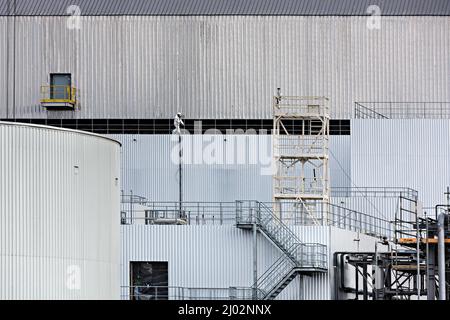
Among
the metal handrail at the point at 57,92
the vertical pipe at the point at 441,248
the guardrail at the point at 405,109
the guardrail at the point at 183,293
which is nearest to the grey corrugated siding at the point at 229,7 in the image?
the metal handrail at the point at 57,92

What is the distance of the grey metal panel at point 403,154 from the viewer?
202ft

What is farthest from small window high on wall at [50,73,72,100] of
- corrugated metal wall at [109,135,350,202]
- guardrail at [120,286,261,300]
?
guardrail at [120,286,261,300]

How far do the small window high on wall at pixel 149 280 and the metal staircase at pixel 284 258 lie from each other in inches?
146

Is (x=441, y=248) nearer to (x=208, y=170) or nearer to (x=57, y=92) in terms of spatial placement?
(x=208, y=170)

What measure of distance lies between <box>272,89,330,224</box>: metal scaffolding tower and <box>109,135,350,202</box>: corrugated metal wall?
1.36 m

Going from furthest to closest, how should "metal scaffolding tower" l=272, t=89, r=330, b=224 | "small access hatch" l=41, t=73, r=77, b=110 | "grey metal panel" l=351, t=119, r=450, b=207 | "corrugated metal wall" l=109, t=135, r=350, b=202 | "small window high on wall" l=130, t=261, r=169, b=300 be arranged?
"small access hatch" l=41, t=73, r=77, b=110 → "corrugated metal wall" l=109, t=135, r=350, b=202 → "grey metal panel" l=351, t=119, r=450, b=207 → "metal scaffolding tower" l=272, t=89, r=330, b=224 → "small window high on wall" l=130, t=261, r=169, b=300

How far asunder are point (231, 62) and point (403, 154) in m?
10.8

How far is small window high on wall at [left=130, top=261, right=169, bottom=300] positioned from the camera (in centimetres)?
4984

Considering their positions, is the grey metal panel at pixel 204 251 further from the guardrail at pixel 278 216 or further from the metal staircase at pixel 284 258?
the guardrail at pixel 278 216

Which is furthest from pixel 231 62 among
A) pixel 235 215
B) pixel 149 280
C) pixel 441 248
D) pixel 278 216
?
pixel 441 248

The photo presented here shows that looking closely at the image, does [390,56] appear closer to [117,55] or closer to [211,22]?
[211,22]

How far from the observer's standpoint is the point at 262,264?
5022 cm

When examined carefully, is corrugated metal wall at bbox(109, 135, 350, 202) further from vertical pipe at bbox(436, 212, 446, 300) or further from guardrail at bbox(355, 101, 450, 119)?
vertical pipe at bbox(436, 212, 446, 300)

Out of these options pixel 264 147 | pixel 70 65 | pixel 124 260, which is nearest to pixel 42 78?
pixel 70 65
